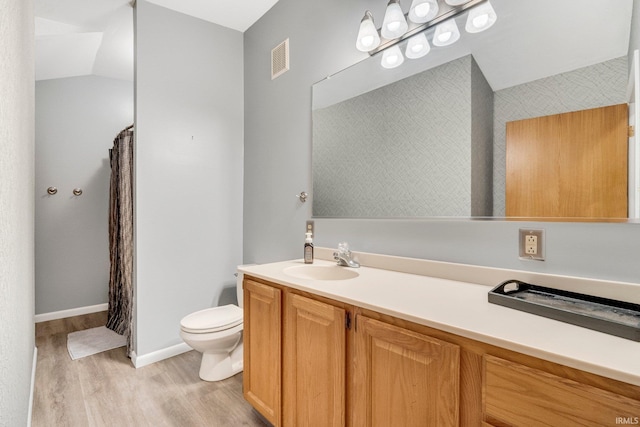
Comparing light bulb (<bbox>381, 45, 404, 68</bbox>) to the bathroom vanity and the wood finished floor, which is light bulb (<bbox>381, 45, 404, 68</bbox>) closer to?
the bathroom vanity

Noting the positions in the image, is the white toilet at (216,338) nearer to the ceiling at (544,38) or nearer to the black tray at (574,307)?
the black tray at (574,307)

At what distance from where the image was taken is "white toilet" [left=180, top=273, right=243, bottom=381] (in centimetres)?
193

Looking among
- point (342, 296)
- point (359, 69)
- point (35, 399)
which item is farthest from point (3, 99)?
point (35, 399)

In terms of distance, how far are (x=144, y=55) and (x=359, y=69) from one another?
5.50 feet

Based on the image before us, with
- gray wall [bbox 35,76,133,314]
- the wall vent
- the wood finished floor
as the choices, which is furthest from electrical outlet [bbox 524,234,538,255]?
gray wall [bbox 35,76,133,314]

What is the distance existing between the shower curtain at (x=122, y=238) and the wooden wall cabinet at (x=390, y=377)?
144 centimetres

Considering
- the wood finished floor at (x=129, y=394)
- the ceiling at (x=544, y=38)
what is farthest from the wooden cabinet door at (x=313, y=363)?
the ceiling at (x=544, y=38)

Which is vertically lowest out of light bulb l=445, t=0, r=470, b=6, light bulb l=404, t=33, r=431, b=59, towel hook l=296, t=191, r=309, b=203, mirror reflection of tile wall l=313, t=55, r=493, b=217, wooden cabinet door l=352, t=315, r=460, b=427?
wooden cabinet door l=352, t=315, r=460, b=427

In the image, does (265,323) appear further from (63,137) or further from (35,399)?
(63,137)

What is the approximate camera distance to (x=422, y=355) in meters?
0.89

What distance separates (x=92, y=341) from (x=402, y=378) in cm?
294

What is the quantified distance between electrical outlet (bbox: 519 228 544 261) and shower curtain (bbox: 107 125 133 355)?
262 centimetres

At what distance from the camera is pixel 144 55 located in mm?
2281

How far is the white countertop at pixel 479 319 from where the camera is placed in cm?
64
